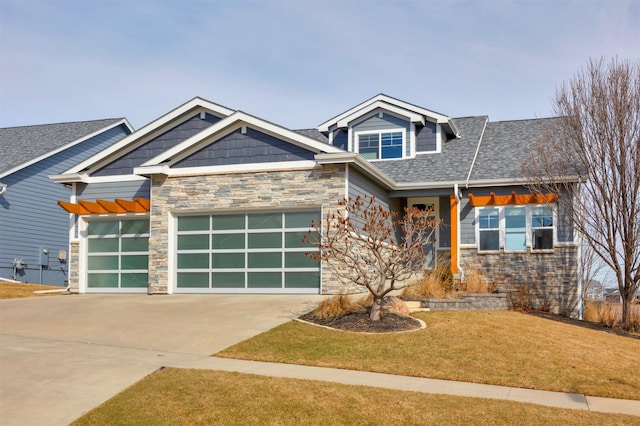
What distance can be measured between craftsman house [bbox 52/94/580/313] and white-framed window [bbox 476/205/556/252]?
3cm

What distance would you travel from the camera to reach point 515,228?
66.6 ft

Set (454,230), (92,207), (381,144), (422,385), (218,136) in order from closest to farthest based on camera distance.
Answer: (422,385)
(218,136)
(92,207)
(454,230)
(381,144)

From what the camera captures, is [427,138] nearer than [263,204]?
No

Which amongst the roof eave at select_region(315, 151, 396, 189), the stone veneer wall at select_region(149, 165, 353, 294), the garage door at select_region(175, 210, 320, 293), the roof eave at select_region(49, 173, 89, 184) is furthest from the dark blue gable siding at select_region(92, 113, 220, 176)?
the roof eave at select_region(315, 151, 396, 189)

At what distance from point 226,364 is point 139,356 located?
163cm

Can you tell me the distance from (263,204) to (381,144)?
684 cm

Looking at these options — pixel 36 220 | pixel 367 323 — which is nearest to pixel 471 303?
pixel 367 323

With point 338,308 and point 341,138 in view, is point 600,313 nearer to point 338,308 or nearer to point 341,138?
point 338,308

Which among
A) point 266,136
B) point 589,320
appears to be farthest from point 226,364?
point 589,320

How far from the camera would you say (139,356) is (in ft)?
36.3

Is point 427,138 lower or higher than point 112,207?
higher

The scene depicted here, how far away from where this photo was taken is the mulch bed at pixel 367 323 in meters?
13.0

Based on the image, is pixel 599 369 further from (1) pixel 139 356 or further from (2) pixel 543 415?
(1) pixel 139 356

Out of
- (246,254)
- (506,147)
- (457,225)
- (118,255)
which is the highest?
(506,147)
